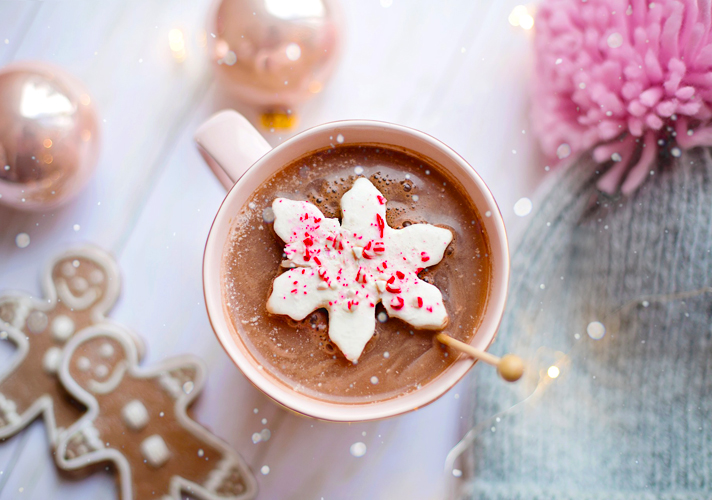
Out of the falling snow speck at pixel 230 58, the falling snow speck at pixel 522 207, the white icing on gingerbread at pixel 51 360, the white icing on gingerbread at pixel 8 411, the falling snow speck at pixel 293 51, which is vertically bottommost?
the falling snow speck at pixel 522 207

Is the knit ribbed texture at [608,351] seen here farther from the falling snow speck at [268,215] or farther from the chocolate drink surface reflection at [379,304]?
the falling snow speck at [268,215]

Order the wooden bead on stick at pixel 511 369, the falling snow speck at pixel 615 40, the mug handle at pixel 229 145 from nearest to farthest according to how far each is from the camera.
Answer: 1. the wooden bead on stick at pixel 511 369
2. the mug handle at pixel 229 145
3. the falling snow speck at pixel 615 40

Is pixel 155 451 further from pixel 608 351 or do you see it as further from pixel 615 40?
pixel 615 40

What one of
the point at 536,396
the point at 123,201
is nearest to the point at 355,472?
the point at 536,396

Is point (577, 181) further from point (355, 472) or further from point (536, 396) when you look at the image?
point (355, 472)

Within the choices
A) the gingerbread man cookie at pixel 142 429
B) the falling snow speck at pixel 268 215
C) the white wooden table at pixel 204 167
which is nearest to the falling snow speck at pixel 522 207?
the white wooden table at pixel 204 167

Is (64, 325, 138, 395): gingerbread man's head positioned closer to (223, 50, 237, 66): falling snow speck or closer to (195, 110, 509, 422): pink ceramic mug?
(195, 110, 509, 422): pink ceramic mug
